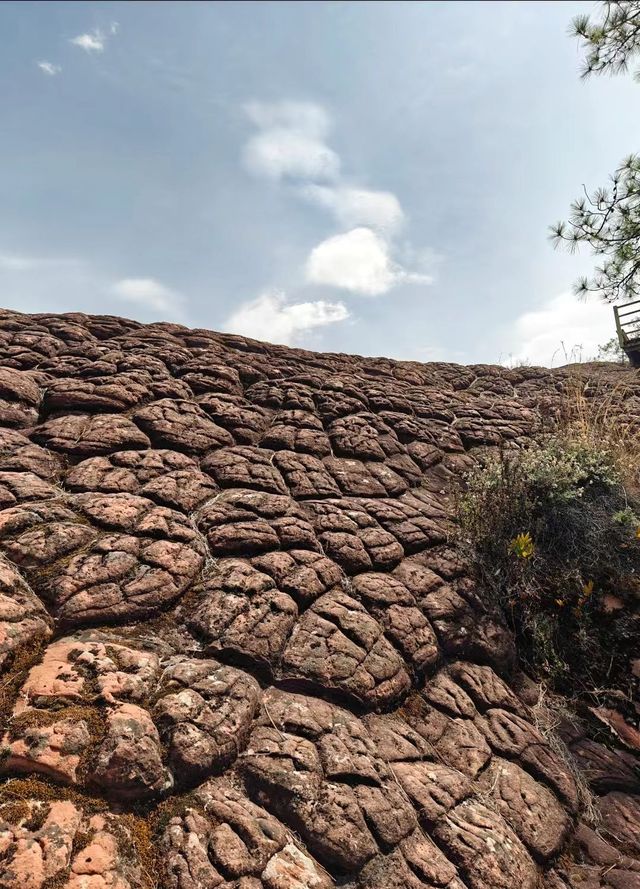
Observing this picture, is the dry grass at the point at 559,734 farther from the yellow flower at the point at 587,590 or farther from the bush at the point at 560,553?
the yellow flower at the point at 587,590

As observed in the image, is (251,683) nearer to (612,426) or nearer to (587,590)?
(587,590)

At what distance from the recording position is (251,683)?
9.37ft

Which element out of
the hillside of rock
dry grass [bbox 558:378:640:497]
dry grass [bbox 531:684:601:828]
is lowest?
dry grass [bbox 531:684:601:828]

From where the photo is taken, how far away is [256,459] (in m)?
5.18

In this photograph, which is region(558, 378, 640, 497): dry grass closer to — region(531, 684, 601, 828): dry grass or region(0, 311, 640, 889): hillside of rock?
region(0, 311, 640, 889): hillside of rock

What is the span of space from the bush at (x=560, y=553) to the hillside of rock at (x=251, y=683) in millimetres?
306

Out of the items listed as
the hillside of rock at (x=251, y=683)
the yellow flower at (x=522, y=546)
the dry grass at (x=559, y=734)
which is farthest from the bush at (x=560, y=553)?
the hillside of rock at (x=251, y=683)

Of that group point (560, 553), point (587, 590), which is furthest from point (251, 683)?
point (560, 553)

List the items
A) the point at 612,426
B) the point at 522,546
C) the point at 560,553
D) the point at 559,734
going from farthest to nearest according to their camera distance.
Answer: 1. the point at 612,426
2. the point at 560,553
3. the point at 522,546
4. the point at 559,734

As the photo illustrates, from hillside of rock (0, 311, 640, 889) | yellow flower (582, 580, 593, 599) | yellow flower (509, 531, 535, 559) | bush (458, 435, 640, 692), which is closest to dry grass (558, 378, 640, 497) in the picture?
bush (458, 435, 640, 692)

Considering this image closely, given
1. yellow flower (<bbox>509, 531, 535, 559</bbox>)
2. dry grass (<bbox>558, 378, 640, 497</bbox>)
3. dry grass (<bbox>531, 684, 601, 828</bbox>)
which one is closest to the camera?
dry grass (<bbox>531, 684, 601, 828</bbox>)

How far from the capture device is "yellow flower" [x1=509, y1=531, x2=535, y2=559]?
13.4ft

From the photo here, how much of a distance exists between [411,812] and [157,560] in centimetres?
226

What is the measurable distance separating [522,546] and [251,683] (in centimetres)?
260
